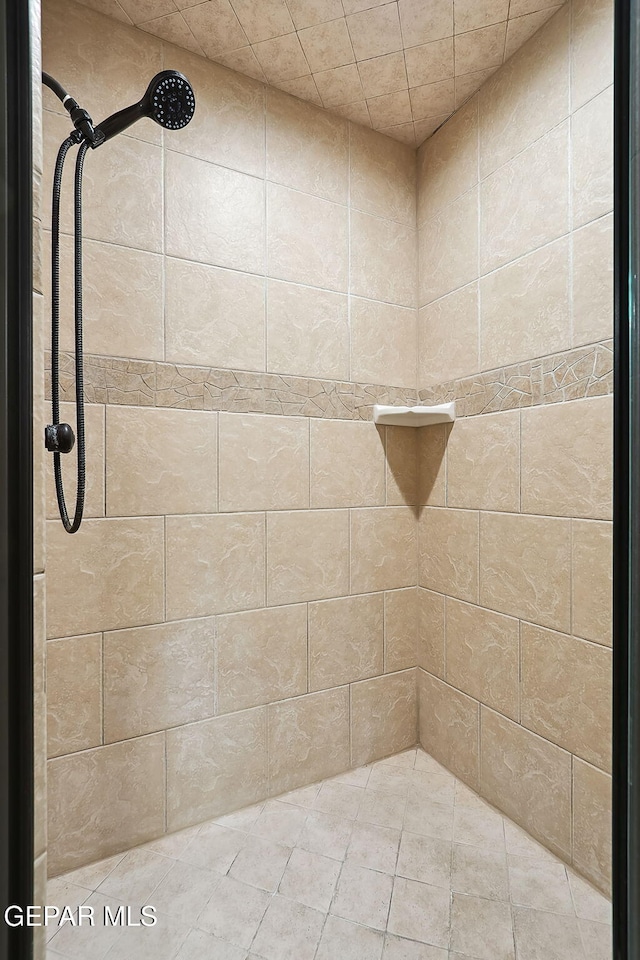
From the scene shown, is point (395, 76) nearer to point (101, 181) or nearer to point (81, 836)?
point (101, 181)

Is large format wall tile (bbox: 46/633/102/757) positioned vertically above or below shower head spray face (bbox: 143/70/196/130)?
below

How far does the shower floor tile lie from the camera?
1126 millimetres

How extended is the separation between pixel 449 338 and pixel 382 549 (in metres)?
0.81

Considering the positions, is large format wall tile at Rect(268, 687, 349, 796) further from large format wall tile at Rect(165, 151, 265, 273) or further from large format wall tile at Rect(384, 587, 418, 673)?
large format wall tile at Rect(165, 151, 265, 273)

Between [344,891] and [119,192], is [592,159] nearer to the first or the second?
[119,192]

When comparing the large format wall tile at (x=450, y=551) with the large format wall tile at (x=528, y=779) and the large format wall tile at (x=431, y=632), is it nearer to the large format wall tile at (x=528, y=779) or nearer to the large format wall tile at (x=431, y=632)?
the large format wall tile at (x=431, y=632)

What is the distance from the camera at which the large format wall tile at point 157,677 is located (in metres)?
1.41

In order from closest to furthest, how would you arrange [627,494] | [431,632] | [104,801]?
[627,494] → [104,801] → [431,632]

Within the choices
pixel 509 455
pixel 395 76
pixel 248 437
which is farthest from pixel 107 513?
pixel 395 76

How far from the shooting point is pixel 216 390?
1.57 metres

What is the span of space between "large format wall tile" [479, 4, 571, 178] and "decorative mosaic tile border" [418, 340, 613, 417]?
0.66m

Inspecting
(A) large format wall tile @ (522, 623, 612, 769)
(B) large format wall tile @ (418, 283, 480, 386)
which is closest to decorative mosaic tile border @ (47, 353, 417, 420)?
(B) large format wall tile @ (418, 283, 480, 386)

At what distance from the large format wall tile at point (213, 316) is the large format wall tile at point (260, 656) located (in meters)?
0.82

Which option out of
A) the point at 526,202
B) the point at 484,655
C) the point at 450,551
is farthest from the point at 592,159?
the point at 484,655
